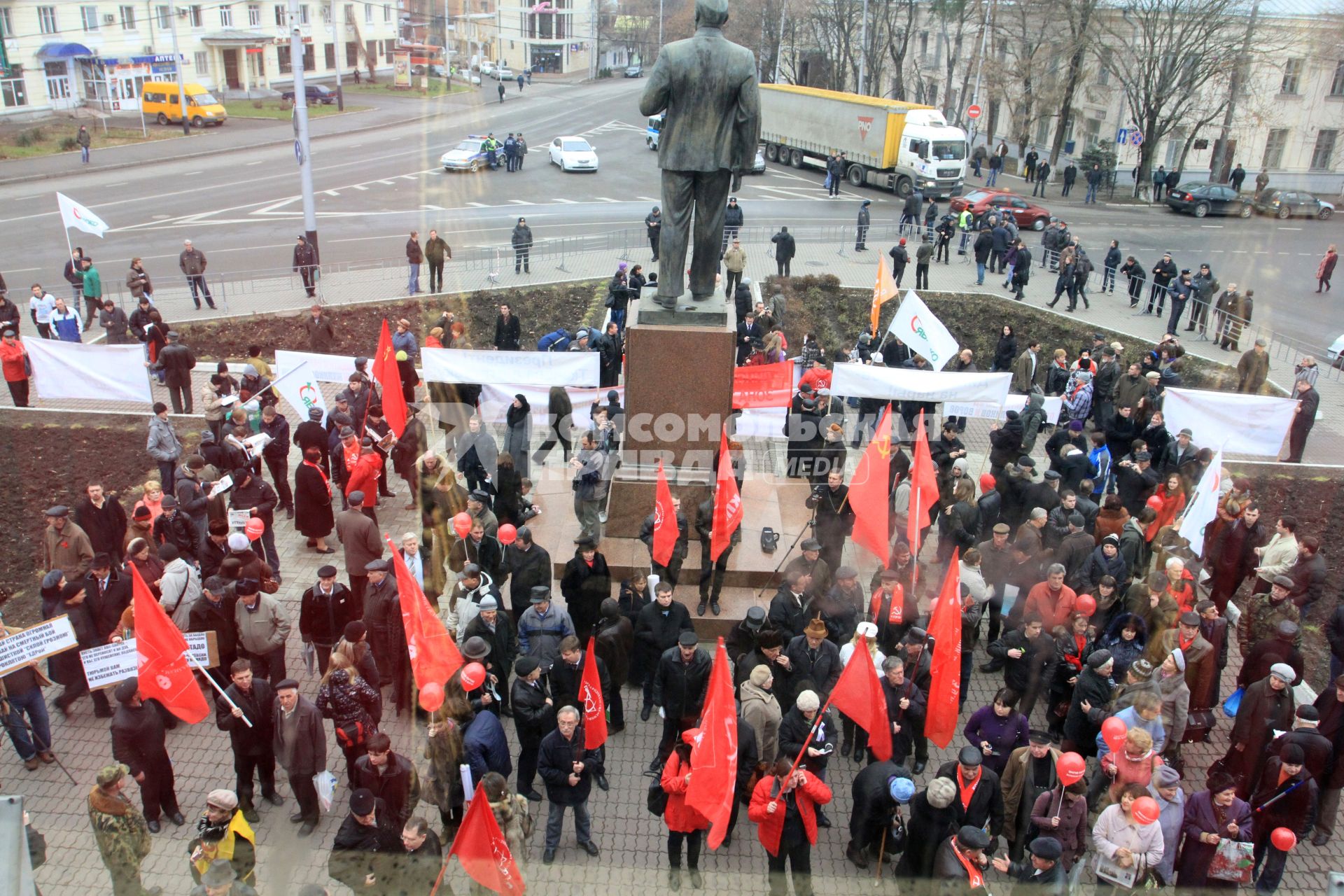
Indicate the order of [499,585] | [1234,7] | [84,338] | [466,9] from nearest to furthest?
[499,585]
[84,338]
[1234,7]
[466,9]

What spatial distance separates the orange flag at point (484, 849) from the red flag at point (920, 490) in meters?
4.66

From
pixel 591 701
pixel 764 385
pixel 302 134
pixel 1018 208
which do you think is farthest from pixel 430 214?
pixel 591 701

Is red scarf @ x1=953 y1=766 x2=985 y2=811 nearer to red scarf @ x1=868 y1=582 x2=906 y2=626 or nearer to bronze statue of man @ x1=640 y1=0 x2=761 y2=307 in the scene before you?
red scarf @ x1=868 y1=582 x2=906 y2=626

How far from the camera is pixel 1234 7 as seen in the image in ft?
117

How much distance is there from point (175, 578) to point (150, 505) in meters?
1.55

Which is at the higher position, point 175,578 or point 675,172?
point 675,172

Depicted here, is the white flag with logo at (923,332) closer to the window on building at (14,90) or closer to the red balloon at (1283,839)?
the red balloon at (1283,839)

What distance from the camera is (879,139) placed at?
35.2 meters

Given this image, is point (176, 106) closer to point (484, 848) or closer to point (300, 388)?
point (300, 388)

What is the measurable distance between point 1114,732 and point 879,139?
3086 centimetres

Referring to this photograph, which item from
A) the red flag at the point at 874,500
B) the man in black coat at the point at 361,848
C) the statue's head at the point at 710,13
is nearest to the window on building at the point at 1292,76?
the statue's head at the point at 710,13

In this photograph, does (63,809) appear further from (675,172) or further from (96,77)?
(96,77)

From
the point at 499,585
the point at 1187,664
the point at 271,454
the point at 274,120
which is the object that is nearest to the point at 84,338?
the point at 271,454

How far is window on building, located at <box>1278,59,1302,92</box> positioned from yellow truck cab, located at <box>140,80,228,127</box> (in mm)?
43685
